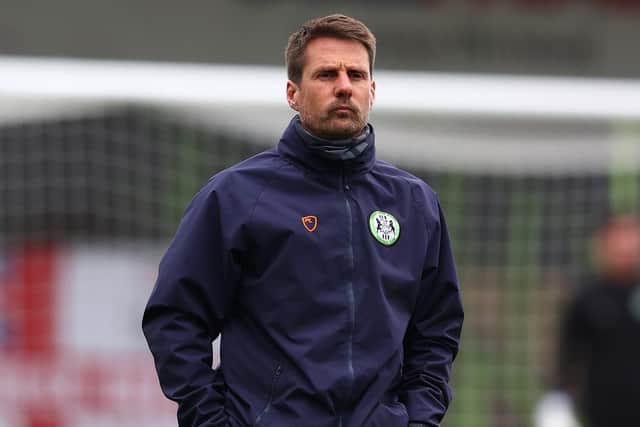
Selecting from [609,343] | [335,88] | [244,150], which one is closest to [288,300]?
[335,88]

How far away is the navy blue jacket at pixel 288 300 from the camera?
267 cm

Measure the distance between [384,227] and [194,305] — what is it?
385 millimetres

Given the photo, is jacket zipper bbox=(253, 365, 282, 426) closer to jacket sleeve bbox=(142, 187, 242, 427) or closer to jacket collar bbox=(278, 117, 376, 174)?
jacket sleeve bbox=(142, 187, 242, 427)

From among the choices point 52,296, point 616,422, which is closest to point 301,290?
point 616,422

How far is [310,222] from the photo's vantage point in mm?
2715

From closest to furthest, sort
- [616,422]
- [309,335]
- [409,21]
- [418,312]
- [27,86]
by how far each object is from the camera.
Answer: [309,335]
[418,312]
[616,422]
[27,86]
[409,21]

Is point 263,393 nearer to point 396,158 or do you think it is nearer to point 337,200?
point 337,200

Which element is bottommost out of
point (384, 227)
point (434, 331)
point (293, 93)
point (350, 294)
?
point (434, 331)

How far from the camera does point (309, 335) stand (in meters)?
2.67

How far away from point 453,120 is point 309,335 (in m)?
5.18

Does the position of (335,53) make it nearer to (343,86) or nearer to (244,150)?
(343,86)

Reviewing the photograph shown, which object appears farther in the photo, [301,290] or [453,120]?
[453,120]

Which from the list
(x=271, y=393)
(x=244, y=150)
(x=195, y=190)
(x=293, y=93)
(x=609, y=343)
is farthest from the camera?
(x=244, y=150)

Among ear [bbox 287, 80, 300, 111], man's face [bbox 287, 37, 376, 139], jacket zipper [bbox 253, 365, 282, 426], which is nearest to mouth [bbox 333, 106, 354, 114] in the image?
man's face [bbox 287, 37, 376, 139]
